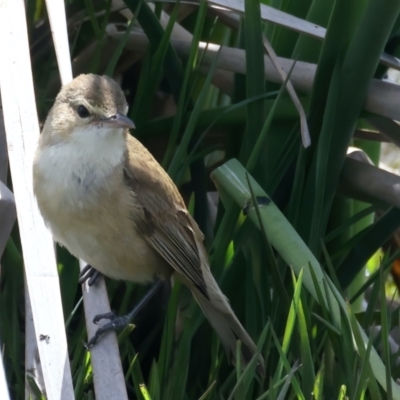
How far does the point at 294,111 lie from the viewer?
299 centimetres

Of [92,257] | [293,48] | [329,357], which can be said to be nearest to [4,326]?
[92,257]

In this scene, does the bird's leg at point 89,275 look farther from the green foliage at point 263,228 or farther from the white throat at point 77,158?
the white throat at point 77,158

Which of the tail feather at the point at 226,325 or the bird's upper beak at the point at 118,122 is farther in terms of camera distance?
the tail feather at the point at 226,325

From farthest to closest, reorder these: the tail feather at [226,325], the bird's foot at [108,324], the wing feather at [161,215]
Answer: the wing feather at [161,215] → the tail feather at [226,325] → the bird's foot at [108,324]

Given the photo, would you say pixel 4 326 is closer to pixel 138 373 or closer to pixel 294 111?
pixel 138 373

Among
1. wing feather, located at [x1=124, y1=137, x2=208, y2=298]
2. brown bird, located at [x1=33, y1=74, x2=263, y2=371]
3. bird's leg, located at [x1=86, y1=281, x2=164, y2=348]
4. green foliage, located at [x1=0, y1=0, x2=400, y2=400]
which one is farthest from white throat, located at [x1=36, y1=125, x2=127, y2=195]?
bird's leg, located at [x1=86, y1=281, x2=164, y2=348]

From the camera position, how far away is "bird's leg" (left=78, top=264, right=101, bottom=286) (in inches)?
105

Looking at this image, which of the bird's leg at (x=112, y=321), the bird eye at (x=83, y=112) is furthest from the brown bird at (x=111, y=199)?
the bird's leg at (x=112, y=321)

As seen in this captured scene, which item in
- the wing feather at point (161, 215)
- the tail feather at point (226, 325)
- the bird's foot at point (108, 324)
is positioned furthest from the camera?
the wing feather at point (161, 215)

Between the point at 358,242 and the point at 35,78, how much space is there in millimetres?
1519

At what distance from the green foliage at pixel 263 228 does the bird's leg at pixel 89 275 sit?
0.17 ft

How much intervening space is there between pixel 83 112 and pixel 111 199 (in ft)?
1.03

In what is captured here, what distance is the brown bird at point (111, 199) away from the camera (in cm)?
258

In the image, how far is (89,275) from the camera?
2.74 m
